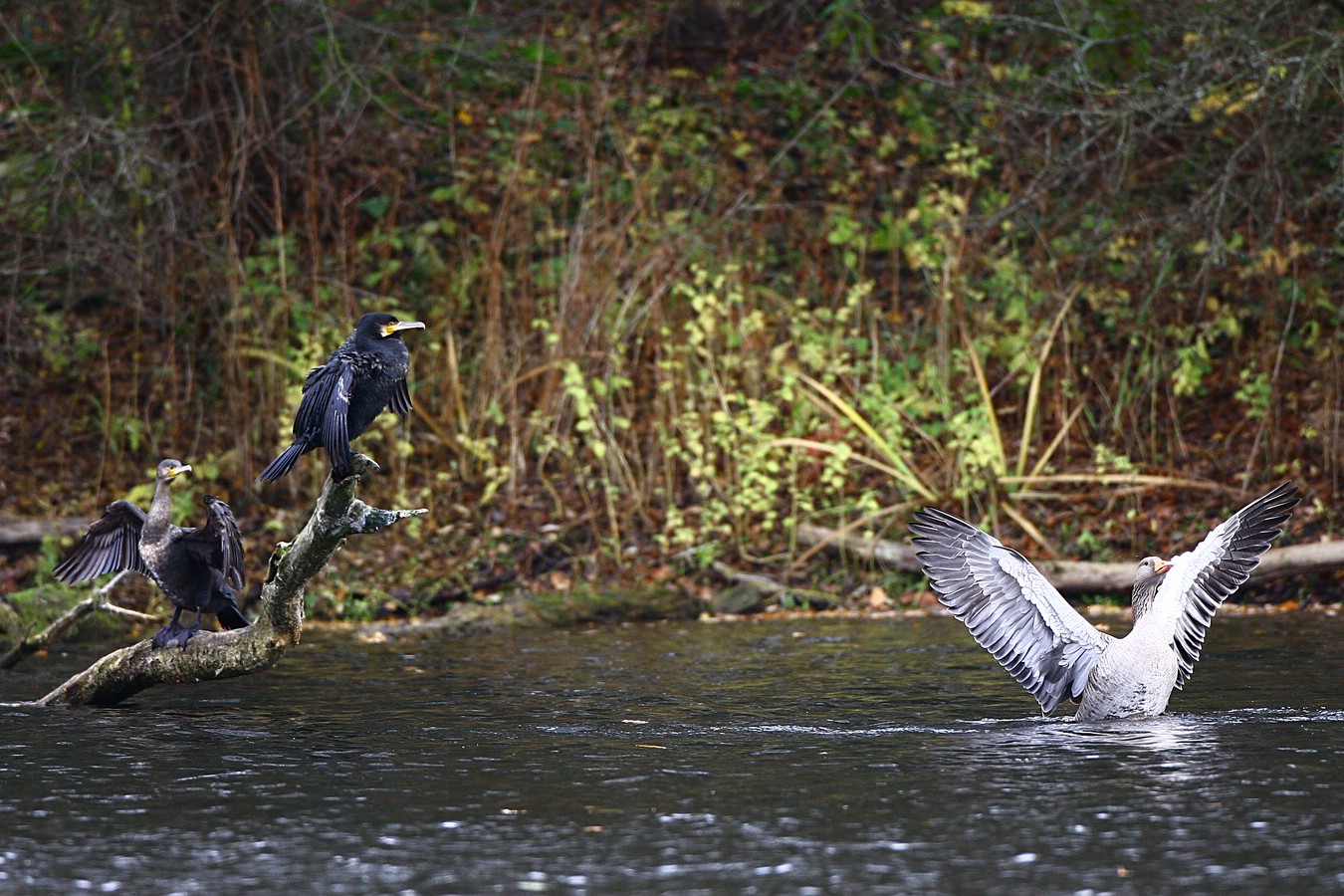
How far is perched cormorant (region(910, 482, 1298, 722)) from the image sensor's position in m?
7.27

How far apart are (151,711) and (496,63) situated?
9336 millimetres

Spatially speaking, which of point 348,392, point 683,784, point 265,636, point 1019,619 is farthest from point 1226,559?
point 265,636

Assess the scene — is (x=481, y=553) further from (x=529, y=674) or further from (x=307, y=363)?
(x=529, y=674)

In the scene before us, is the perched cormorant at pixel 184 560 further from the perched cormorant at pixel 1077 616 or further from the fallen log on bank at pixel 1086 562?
the fallen log on bank at pixel 1086 562

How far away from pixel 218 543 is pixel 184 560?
0.25 m

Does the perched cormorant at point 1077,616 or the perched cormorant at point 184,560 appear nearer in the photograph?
the perched cormorant at point 1077,616

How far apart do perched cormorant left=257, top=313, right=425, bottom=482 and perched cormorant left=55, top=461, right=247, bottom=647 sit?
696 mm

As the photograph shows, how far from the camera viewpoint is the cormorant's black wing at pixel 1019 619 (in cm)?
733

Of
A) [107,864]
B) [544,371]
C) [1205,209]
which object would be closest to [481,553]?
[544,371]

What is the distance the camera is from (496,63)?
16.1 meters

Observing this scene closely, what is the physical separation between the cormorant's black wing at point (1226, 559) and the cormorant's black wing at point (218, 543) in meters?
4.41

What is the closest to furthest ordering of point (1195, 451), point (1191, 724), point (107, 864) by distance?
point (107, 864) < point (1191, 724) < point (1195, 451)

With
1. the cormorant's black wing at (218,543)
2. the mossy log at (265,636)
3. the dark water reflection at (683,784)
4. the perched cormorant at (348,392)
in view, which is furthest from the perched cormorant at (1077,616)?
the cormorant's black wing at (218,543)

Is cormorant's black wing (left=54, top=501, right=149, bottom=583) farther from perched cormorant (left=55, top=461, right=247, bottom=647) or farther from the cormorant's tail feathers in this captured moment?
the cormorant's tail feathers
